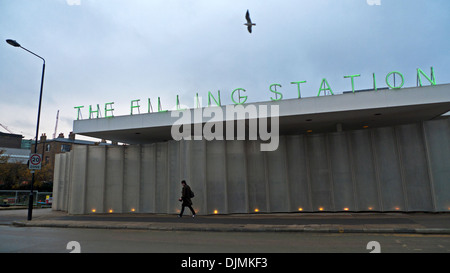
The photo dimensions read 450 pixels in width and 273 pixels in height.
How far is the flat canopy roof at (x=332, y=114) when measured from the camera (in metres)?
12.1

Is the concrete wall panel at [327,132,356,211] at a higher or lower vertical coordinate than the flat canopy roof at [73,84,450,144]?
lower

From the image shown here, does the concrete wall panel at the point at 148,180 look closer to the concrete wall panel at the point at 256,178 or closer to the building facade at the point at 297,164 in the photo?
the building facade at the point at 297,164

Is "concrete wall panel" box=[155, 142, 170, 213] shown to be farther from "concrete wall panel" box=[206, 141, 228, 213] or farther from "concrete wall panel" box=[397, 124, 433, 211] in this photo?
"concrete wall panel" box=[397, 124, 433, 211]

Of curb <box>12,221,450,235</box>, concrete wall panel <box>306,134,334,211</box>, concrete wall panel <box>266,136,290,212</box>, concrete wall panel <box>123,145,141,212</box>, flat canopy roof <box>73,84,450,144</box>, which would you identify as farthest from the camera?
concrete wall panel <box>123,145,141,212</box>

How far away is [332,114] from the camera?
520 inches

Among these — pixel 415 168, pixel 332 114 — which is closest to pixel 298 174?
pixel 332 114

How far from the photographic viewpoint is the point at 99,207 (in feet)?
57.5

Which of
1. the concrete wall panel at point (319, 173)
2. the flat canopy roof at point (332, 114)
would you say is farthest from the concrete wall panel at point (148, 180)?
the concrete wall panel at point (319, 173)

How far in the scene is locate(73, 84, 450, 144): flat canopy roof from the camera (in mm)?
12070

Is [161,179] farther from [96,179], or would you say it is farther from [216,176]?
[96,179]

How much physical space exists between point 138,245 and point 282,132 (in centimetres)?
1124

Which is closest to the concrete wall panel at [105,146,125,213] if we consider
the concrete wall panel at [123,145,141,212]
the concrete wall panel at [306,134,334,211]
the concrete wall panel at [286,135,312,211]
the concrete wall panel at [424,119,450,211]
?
the concrete wall panel at [123,145,141,212]
